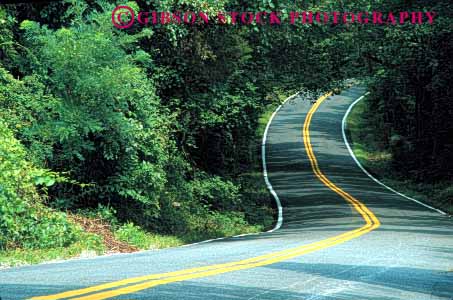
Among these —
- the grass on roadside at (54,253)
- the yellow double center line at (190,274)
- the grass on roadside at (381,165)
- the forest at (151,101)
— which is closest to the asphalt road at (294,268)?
the yellow double center line at (190,274)

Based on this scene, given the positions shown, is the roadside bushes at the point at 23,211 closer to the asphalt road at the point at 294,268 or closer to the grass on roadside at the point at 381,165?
the asphalt road at the point at 294,268

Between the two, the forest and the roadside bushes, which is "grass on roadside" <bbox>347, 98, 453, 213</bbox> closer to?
the forest

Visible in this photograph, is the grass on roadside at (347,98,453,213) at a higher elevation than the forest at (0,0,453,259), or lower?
lower

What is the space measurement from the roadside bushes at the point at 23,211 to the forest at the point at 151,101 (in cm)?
3

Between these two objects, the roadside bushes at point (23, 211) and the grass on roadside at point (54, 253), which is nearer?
the grass on roadside at point (54, 253)

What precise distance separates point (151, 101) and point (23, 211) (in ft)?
22.1

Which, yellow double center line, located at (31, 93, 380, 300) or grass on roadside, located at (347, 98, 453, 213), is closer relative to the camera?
yellow double center line, located at (31, 93, 380, 300)

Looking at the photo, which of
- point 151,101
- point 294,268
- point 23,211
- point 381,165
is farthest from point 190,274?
point 381,165

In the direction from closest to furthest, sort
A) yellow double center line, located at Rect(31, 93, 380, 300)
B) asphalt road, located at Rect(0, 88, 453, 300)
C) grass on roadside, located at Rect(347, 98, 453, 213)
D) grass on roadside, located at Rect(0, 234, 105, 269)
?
yellow double center line, located at Rect(31, 93, 380, 300) < asphalt road, located at Rect(0, 88, 453, 300) < grass on roadside, located at Rect(0, 234, 105, 269) < grass on roadside, located at Rect(347, 98, 453, 213)

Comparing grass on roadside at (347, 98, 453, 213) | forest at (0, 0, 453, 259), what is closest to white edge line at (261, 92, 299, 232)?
forest at (0, 0, 453, 259)

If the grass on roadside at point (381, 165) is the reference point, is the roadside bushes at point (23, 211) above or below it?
above

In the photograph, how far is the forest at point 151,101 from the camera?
783 inches

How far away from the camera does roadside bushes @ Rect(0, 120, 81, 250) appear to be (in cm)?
1662

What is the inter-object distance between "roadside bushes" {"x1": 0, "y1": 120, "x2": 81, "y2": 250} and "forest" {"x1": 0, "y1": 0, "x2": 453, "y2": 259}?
27 millimetres
